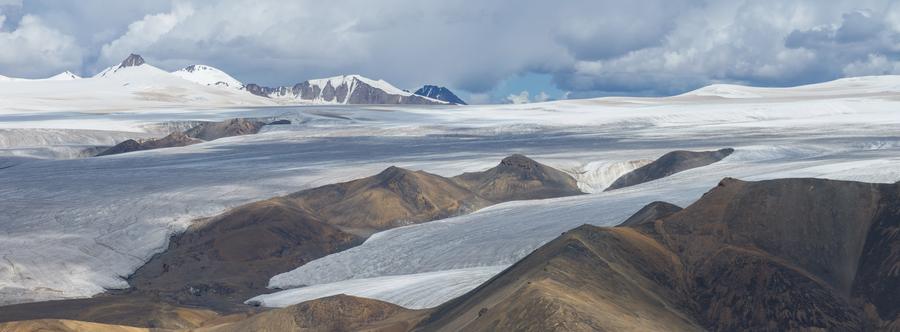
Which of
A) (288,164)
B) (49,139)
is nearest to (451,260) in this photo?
(288,164)

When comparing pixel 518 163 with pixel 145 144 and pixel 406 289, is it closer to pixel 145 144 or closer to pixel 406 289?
pixel 406 289

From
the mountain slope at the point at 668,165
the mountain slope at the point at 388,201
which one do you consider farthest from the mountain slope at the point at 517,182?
the mountain slope at the point at 668,165

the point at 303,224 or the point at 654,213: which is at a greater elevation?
the point at 654,213

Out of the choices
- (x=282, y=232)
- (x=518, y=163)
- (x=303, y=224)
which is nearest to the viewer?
(x=282, y=232)

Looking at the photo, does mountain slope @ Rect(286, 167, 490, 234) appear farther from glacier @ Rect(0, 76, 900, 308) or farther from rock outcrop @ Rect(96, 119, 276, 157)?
rock outcrop @ Rect(96, 119, 276, 157)

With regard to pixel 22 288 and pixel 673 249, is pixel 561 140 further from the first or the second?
pixel 673 249

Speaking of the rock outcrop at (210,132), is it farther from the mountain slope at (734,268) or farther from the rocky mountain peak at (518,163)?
the mountain slope at (734,268)

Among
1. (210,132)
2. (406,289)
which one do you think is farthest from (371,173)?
(210,132)

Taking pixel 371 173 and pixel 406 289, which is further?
pixel 371 173
